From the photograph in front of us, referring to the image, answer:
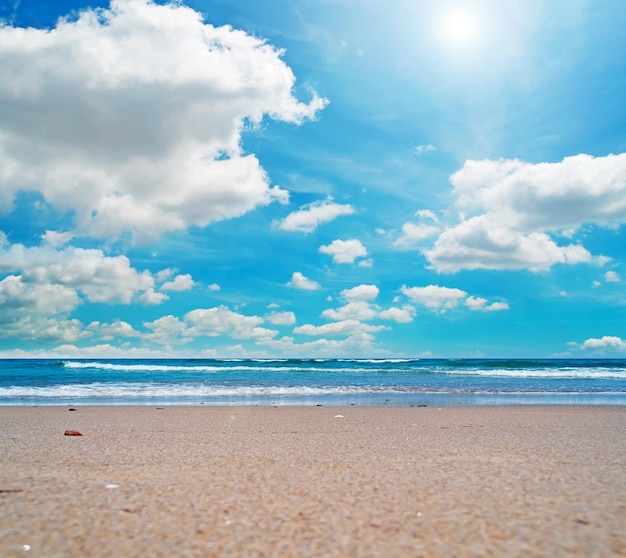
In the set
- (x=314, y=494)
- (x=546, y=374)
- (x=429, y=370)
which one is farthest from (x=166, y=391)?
(x=546, y=374)

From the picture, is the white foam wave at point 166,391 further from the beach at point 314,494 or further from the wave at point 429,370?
the wave at point 429,370

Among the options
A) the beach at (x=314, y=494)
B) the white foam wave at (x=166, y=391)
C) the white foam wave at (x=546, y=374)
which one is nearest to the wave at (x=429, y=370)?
the white foam wave at (x=546, y=374)

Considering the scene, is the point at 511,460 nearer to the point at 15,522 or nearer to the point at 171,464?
the point at 171,464

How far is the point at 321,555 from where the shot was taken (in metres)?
3.25

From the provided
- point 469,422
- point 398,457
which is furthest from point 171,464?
point 469,422

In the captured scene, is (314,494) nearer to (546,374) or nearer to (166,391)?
(166,391)

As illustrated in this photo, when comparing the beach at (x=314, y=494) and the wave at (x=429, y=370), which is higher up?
the beach at (x=314, y=494)

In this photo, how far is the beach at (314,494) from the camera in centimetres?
345

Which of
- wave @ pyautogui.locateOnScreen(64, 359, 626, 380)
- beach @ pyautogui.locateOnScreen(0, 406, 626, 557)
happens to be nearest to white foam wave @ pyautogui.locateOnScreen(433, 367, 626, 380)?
wave @ pyautogui.locateOnScreen(64, 359, 626, 380)

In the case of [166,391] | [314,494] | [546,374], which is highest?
[314,494]

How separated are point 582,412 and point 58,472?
49.3ft

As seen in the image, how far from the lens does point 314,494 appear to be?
4.62m

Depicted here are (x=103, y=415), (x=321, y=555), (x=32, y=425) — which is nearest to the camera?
(x=321, y=555)

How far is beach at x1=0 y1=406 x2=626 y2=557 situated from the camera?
345 cm
